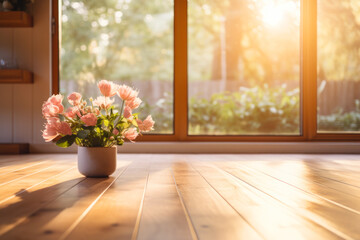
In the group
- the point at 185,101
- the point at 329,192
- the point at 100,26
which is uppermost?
the point at 100,26

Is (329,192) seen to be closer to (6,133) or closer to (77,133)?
(77,133)

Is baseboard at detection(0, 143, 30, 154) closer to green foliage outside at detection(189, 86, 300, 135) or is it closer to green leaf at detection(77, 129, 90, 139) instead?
green foliage outside at detection(189, 86, 300, 135)

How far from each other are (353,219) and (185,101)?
2.28 m

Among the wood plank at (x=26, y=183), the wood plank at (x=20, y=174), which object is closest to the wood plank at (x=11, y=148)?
the wood plank at (x=20, y=174)

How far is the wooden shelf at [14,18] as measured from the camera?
2.75 meters

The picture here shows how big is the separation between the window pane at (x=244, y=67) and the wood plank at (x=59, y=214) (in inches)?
Answer: 79.5

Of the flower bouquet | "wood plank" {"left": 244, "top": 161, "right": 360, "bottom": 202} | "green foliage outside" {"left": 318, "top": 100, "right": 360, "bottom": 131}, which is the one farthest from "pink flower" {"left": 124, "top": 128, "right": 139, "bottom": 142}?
"green foliage outside" {"left": 318, "top": 100, "right": 360, "bottom": 131}

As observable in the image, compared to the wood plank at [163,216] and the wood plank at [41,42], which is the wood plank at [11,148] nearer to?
the wood plank at [41,42]

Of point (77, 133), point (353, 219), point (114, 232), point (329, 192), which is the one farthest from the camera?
point (77, 133)

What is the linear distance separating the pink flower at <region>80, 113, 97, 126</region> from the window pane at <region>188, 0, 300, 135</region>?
1.86 metres

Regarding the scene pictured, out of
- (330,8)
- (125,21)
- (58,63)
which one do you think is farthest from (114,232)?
(330,8)

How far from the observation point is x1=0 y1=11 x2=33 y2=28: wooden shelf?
275 cm

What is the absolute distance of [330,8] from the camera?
3.21 m

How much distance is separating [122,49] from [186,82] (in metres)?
0.78
